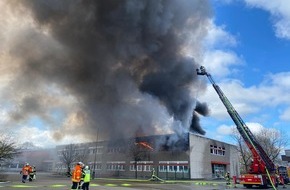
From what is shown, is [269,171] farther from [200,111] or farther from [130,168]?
[130,168]

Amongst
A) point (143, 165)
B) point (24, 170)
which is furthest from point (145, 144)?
point (24, 170)

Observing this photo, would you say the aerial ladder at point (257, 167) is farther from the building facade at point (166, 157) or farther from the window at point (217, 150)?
the window at point (217, 150)

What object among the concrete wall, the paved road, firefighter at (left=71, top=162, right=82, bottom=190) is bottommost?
the paved road

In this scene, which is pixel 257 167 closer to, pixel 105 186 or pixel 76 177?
pixel 105 186

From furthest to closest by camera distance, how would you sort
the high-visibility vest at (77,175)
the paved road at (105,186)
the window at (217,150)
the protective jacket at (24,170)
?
the window at (217,150) < the protective jacket at (24,170) < the paved road at (105,186) < the high-visibility vest at (77,175)

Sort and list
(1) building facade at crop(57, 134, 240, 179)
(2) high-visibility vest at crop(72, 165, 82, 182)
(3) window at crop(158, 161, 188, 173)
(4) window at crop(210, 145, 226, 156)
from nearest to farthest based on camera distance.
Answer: (2) high-visibility vest at crop(72, 165, 82, 182) < (3) window at crop(158, 161, 188, 173) < (1) building facade at crop(57, 134, 240, 179) < (4) window at crop(210, 145, 226, 156)

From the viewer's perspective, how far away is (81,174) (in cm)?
1367

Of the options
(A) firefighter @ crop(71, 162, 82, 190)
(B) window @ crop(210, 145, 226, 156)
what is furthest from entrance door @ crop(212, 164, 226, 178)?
(A) firefighter @ crop(71, 162, 82, 190)

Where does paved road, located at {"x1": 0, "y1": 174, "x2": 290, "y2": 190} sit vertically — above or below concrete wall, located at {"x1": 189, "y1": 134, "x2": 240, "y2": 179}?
below

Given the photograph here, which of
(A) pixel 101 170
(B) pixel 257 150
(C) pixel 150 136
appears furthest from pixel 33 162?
(B) pixel 257 150

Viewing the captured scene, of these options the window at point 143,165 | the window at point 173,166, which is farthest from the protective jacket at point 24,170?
the window at point 143,165

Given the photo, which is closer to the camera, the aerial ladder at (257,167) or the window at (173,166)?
the aerial ladder at (257,167)

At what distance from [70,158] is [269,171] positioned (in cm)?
3714

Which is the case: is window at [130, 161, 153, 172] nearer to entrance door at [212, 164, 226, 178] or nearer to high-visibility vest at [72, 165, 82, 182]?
entrance door at [212, 164, 226, 178]
